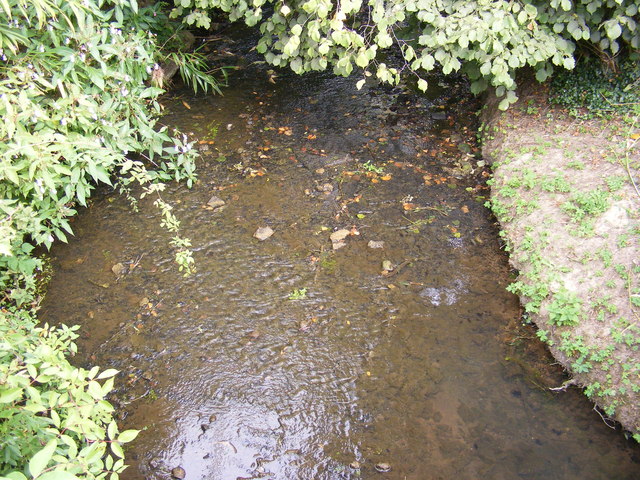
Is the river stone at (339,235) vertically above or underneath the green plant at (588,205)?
underneath

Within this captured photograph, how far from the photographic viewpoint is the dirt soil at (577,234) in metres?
2.94

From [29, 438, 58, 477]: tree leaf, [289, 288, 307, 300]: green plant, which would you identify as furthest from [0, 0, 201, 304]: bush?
[29, 438, 58, 477]: tree leaf

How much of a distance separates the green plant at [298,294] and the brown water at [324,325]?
0.13 ft

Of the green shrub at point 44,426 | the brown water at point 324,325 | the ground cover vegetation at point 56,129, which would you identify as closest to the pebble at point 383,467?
the brown water at point 324,325

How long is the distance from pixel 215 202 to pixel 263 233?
23.7 inches

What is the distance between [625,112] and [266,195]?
318 cm

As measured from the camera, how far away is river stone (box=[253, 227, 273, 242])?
3988 mm

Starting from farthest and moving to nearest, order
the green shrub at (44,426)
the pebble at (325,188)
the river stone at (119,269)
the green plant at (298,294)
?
the pebble at (325,188), the river stone at (119,269), the green plant at (298,294), the green shrub at (44,426)

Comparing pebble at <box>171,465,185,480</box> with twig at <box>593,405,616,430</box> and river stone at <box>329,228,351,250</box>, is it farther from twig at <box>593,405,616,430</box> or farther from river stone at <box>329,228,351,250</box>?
twig at <box>593,405,616,430</box>

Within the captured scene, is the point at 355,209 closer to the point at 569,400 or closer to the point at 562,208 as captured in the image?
the point at 562,208

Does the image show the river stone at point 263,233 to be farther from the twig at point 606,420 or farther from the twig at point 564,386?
the twig at point 606,420

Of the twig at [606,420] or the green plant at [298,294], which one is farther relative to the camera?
the green plant at [298,294]

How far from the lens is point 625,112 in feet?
13.4

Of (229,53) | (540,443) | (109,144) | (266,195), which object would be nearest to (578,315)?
(540,443)
